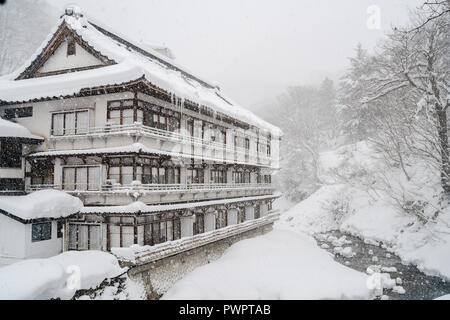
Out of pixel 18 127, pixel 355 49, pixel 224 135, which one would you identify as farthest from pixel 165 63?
pixel 355 49

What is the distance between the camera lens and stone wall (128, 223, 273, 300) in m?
16.5

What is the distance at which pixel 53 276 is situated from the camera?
12062mm

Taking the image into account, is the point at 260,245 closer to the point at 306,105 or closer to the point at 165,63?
the point at 165,63

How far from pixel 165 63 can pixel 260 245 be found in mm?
18015

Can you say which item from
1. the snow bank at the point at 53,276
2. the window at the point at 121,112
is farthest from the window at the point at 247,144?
the snow bank at the point at 53,276

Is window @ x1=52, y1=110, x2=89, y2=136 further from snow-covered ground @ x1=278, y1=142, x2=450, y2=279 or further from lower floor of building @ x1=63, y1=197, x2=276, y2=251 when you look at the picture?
snow-covered ground @ x1=278, y1=142, x2=450, y2=279

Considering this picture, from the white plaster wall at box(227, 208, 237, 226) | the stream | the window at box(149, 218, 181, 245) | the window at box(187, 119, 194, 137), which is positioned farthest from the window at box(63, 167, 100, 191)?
the stream

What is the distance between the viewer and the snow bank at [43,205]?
620 inches

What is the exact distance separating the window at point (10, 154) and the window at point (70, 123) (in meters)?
2.57

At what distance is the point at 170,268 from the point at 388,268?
16.1 m

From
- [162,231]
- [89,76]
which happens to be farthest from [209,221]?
[89,76]

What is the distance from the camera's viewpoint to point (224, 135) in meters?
27.4

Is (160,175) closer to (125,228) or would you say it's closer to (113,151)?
(113,151)

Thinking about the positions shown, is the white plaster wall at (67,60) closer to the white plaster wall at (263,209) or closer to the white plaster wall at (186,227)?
the white plaster wall at (186,227)
